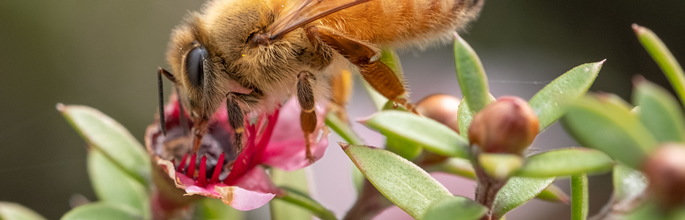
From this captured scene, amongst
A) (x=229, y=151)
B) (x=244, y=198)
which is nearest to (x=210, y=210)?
(x=229, y=151)

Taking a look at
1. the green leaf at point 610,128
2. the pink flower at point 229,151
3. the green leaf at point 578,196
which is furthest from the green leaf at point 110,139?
the green leaf at point 610,128

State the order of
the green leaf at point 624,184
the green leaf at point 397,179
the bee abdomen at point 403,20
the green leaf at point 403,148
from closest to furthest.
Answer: the green leaf at point 397,179 < the green leaf at point 624,184 < the green leaf at point 403,148 < the bee abdomen at point 403,20

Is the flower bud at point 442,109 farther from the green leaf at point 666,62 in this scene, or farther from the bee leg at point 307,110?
the green leaf at point 666,62

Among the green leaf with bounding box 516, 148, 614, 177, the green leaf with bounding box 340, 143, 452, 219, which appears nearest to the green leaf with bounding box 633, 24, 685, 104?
the green leaf with bounding box 516, 148, 614, 177

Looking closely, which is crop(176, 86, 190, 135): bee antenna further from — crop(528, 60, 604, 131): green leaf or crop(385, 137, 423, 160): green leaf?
crop(528, 60, 604, 131): green leaf

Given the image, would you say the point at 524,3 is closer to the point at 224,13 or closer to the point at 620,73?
the point at 620,73

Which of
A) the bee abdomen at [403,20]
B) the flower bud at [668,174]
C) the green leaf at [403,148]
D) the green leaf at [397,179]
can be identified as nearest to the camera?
the flower bud at [668,174]

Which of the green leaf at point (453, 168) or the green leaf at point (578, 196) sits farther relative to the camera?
the green leaf at point (453, 168)
